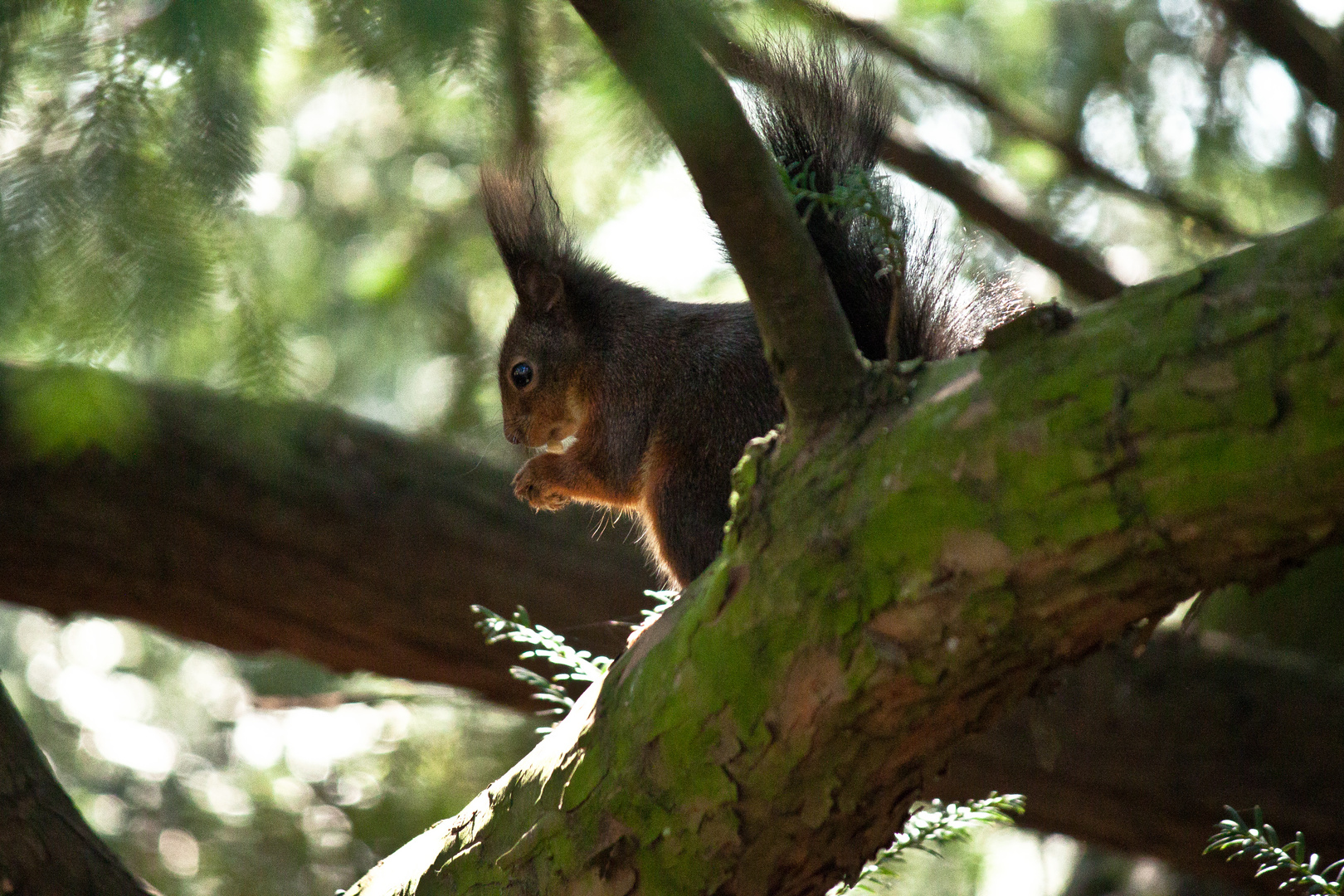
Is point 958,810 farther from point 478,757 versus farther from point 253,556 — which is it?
point 478,757

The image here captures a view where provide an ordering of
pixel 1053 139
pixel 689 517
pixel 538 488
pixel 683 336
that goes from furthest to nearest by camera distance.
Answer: pixel 1053 139 → pixel 538 488 → pixel 683 336 → pixel 689 517

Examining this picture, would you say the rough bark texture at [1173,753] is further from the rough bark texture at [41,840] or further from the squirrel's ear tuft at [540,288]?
the rough bark texture at [41,840]

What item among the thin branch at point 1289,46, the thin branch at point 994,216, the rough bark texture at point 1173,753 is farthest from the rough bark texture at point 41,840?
the thin branch at point 1289,46

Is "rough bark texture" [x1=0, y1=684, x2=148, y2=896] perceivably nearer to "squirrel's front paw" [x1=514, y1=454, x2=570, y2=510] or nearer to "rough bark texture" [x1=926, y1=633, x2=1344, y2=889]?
"squirrel's front paw" [x1=514, y1=454, x2=570, y2=510]

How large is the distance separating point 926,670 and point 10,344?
0.96 m

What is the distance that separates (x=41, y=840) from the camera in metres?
1.46

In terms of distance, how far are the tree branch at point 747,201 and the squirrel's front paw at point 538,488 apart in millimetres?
970

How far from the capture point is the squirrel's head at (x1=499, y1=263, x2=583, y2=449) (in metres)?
2.01

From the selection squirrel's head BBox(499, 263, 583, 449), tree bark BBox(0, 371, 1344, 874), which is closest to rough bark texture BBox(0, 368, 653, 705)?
tree bark BBox(0, 371, 1344, 874)

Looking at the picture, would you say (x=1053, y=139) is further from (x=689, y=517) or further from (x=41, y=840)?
(x=41, y=840)

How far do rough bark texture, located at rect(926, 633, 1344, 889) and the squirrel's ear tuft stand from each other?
1.45m

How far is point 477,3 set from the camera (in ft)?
2.93

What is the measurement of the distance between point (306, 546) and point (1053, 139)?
6.65 ft

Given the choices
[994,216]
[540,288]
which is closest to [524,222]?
[540,288]
